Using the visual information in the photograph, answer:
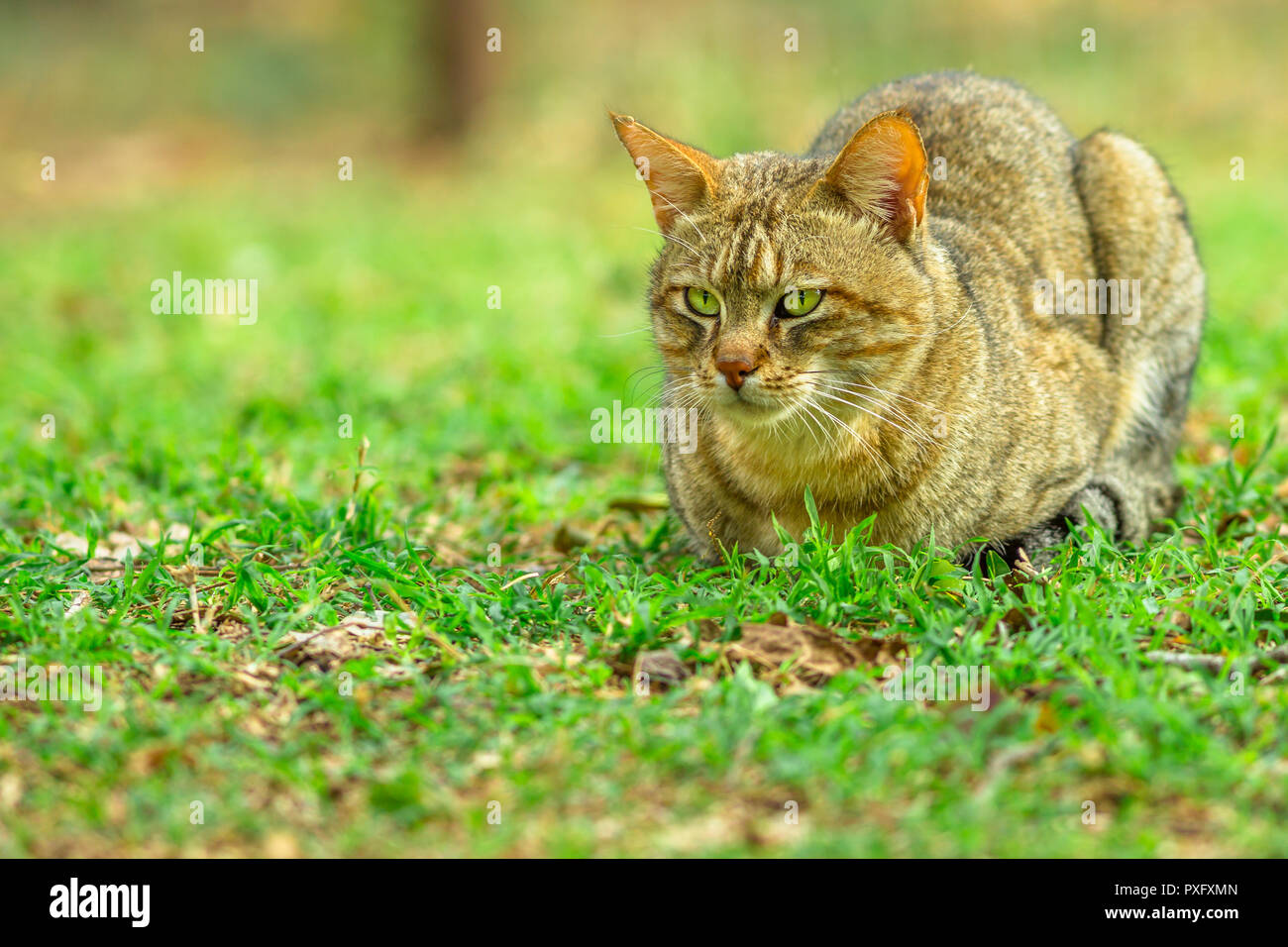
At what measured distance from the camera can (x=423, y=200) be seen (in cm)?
1326

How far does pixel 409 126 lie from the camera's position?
1606 centimetres

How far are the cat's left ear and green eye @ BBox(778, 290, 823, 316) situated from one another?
1.13 feet

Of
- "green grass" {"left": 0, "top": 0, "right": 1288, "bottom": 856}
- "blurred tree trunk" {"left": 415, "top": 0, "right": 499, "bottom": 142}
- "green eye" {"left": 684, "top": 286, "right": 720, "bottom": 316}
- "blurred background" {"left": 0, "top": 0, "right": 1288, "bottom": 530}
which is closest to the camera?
"green grass" {"left": 0, "top": 0, "right": 1288, "bottom": 856}

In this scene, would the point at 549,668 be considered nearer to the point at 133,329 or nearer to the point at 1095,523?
the point at 1095,523

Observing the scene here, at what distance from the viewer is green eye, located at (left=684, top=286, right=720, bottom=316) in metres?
4.08

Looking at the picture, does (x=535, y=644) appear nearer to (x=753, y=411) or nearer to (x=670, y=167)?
(x=753, y=411)

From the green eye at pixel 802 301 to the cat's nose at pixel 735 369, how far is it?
10.1 inches

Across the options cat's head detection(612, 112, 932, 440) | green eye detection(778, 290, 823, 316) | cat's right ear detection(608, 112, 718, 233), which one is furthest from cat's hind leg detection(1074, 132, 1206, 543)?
cat's right ear detection(608, 112, 718, 233)

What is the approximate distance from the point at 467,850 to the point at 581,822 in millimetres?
257

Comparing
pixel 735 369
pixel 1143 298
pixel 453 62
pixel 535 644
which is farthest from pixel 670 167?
pixel 453 62

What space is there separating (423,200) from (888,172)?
32.8 ft

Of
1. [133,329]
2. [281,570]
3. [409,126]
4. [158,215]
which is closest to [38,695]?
[281,570]

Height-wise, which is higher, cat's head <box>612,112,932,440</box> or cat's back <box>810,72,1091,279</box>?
cat's back <box>810,72,1091,279</box>

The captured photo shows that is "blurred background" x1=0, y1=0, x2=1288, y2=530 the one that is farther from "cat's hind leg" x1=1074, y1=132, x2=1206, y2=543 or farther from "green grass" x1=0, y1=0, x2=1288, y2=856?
"cat's hind leg" x1=1074, y1=132, x2=1206, y2=543
